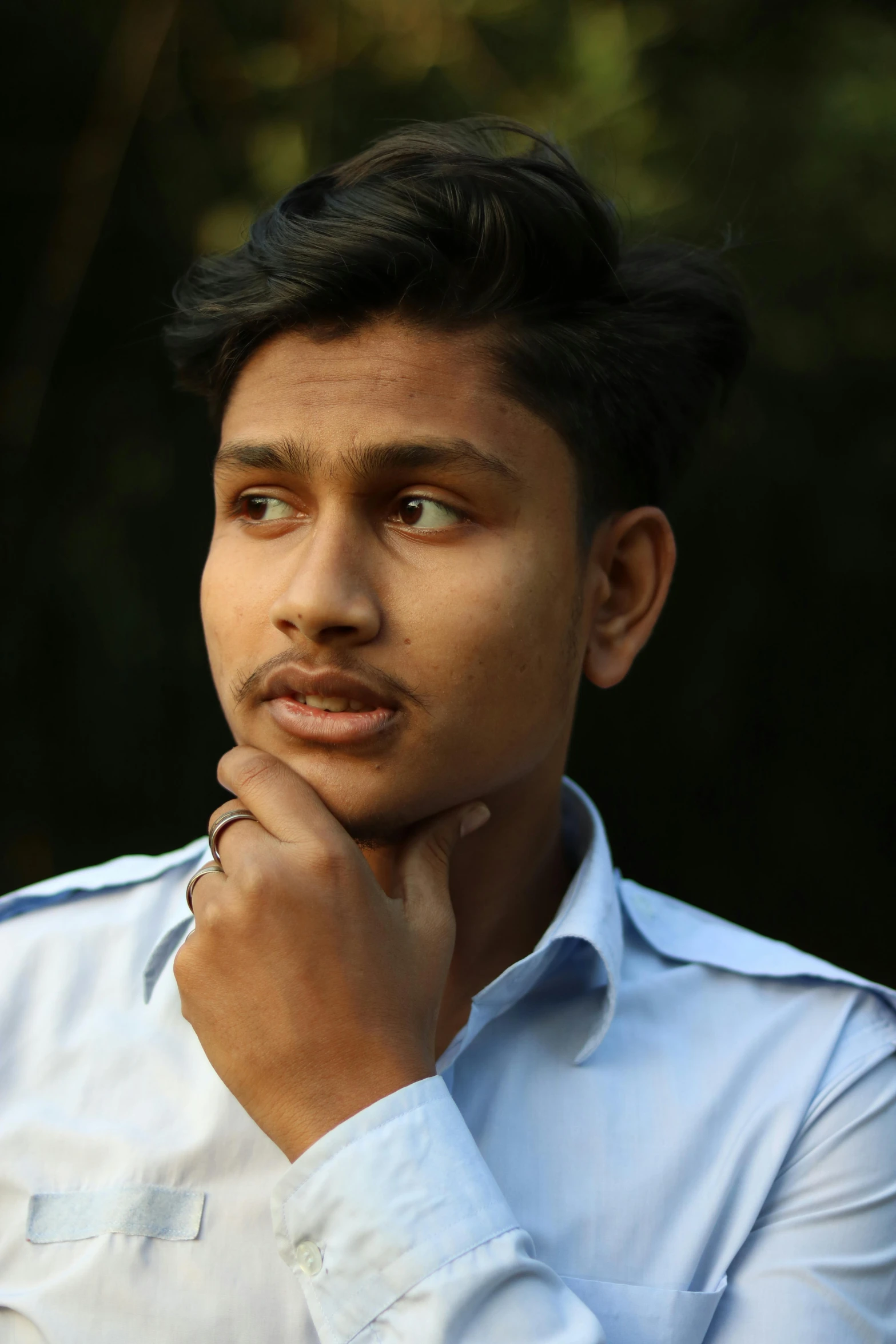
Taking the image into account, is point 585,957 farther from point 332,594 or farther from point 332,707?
point 332,594

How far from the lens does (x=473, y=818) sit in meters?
1.79

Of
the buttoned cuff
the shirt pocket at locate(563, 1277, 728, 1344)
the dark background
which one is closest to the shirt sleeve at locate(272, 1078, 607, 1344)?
the buttoned cuff

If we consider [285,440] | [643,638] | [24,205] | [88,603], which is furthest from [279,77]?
[643,638]

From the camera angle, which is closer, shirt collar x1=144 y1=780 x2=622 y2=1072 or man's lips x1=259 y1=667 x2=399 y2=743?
man's lips x1=259 y1=667 x2=399 y2=743

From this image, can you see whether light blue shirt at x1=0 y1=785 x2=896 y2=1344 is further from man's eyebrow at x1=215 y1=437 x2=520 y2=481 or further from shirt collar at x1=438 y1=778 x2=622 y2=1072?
man's eyebrow at x1=215 y1=437 x2=520 y2=481

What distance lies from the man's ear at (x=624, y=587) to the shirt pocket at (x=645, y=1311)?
0.94 m

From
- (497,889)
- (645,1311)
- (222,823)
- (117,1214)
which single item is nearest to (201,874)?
(222,823)

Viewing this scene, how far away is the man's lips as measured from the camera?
5.37 feet

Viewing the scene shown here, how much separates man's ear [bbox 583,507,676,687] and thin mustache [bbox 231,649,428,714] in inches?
18.1

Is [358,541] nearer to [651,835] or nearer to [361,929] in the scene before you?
[361,929]

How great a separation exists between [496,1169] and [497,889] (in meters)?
0.48

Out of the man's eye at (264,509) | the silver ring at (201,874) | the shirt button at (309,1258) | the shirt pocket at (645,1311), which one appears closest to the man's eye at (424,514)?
the man's eye at (264,509)

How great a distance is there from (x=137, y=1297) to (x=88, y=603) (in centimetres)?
197

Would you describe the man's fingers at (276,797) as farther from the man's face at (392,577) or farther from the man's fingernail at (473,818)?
the man's fingernail at (473,818)
